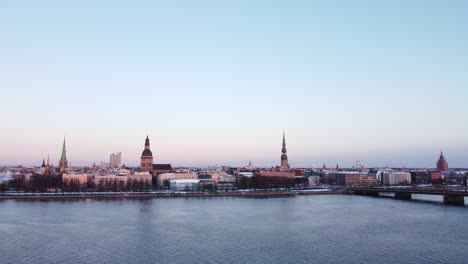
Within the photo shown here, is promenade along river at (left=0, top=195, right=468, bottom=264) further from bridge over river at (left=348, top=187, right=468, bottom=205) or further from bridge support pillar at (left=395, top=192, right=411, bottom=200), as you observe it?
bridge support pillar at (left=395, top=192, right=411, bottom=200)

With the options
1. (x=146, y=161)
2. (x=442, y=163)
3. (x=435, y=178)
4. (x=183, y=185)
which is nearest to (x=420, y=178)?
(x=435, y=178)

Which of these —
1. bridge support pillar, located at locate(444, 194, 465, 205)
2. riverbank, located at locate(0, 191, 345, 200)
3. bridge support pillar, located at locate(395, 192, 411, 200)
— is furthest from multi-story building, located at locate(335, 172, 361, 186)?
bridge support pillar, located at locate(444, 194, 465, 205)

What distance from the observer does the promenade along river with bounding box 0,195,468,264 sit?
624 inches

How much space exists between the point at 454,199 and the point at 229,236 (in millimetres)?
25458

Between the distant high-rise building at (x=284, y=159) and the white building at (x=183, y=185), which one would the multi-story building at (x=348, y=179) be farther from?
the white building at (x=183, y=185)

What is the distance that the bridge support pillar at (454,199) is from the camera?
3719cm

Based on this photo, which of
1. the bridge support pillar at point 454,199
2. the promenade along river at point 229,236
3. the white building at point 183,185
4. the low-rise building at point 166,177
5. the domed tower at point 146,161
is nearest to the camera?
the promenade along river at point 229,236

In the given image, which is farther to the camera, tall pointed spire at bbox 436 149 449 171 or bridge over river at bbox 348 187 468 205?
tall pointed spire at bbox 436 149 449 171

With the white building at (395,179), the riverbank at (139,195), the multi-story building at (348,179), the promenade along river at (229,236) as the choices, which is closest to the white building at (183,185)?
the riverbank at (139,195)

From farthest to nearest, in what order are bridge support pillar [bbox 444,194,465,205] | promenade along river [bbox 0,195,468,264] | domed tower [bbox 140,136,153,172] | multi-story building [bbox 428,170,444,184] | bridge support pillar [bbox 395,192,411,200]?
multi-story building [bbox 428,170,444,184] → domed tower [bbox 140,136,153,172] → bridge support pillar [bbox 395,192,411,200] → bridge support pillar [bbox 444,194,465,205] → promenade along river [bbox 0,195,468,264]

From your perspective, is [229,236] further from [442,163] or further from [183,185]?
[442,163]

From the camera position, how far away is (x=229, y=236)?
19.7 metres

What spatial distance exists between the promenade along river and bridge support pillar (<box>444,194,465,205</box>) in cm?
871

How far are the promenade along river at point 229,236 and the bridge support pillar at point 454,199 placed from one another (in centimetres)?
871
